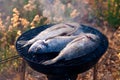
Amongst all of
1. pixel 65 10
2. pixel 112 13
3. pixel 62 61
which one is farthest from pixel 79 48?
pixel 65 10

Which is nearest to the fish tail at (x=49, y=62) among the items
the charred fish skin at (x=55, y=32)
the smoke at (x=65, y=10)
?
the charred fish skin at (x=55, y=32)

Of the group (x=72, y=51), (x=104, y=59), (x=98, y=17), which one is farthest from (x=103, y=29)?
(x=72, y=51)

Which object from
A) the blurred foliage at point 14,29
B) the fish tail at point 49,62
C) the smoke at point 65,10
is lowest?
the smoke at point 65,10

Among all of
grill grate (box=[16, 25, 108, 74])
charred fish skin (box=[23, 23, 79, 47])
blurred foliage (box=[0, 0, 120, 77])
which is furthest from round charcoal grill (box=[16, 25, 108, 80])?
blurred foliage (box=[0, 0, 120, 77])

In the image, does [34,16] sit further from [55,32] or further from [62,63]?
[62,63]

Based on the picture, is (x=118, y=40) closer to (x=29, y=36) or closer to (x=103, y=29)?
(x=103, y=29)

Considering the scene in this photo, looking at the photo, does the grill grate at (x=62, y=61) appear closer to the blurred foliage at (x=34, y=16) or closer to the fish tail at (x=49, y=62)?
the fish tail at (x=49, y=62)

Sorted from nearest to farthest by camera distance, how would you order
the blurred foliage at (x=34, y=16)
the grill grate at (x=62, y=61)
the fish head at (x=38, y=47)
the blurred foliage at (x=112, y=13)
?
the grill grate at (x=62, y=61) < the fish head at (x=38, y=47) < the blurred foliage at (x=34, y=16) < the blurred foliage at (x=112, y=13)
